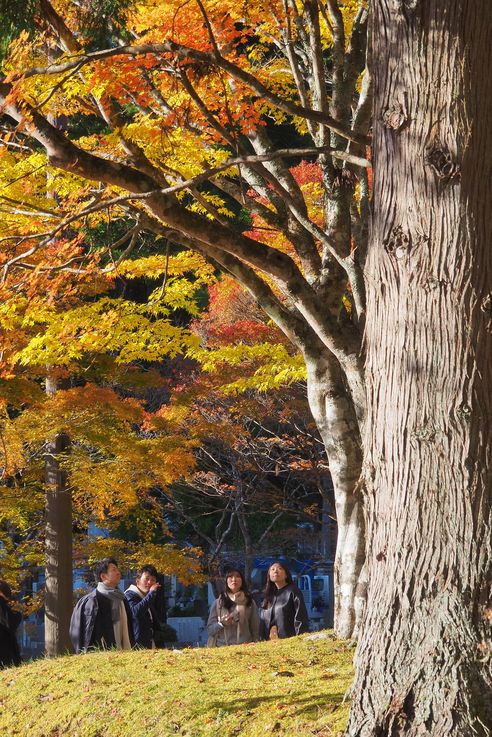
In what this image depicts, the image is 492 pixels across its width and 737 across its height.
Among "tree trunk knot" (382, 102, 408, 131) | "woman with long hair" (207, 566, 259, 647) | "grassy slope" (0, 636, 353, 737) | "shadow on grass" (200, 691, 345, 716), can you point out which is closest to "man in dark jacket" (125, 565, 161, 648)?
"woman with long hair" (207, 566, 259, 647)

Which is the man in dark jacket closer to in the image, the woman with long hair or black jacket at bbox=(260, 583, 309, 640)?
the woman with long hair

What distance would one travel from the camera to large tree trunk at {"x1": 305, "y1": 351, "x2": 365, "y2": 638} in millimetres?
8305

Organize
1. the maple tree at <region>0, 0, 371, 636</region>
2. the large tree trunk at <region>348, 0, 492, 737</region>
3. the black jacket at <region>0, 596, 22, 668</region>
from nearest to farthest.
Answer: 1. the large tree trunk at <region>348, 0, 492, 737</region>
2. the maple tree at <region>0, 0, 371, 636</region>
3. the black jacket at <region>0, 596, 22, 668</region>

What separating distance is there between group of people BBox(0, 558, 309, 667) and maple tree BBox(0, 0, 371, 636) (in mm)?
969

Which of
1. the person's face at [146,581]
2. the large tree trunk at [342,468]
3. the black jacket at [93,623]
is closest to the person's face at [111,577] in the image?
the black jacket at [93,623]

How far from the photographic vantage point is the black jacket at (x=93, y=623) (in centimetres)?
912

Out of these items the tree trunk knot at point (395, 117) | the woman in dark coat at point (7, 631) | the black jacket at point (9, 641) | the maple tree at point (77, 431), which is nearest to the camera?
the tree trunk knot at point (395, 117)

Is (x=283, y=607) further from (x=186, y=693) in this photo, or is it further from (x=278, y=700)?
(x=278, y=700)

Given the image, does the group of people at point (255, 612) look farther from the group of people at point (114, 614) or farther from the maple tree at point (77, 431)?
the maple tree at point (77, 431)

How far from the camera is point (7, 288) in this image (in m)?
7.68

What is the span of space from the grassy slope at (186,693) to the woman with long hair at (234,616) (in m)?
0.85

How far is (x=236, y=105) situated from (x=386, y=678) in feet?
21.2

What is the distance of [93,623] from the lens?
9188mm

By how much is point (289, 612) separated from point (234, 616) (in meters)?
0.58
